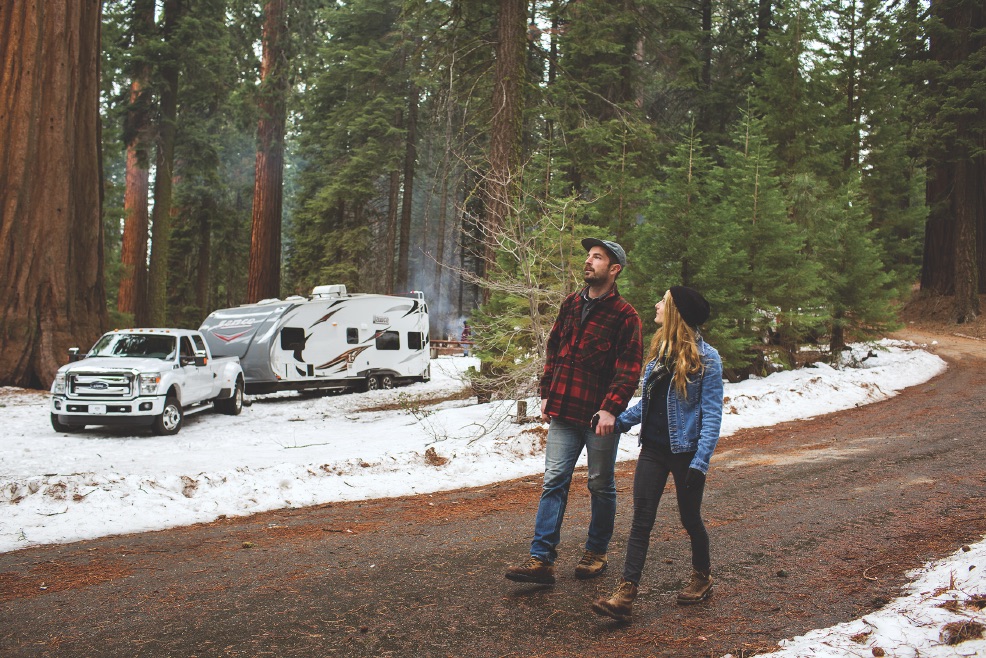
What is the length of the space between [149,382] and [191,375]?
1326 mm

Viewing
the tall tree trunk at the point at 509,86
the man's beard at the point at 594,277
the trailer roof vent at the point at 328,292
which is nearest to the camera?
the man's beard at the point at 594,277

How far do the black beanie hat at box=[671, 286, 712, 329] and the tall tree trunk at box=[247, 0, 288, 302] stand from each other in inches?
754

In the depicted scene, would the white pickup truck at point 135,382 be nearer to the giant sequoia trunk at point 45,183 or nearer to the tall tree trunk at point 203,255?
the giant sequoia trunk at point 45,183

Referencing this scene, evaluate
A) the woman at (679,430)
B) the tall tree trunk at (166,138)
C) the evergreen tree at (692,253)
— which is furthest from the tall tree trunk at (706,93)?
the woman at (679,430)

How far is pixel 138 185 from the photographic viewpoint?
2500 centimetres

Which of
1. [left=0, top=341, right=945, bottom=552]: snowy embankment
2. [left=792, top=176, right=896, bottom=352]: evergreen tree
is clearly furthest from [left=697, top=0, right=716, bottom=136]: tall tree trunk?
[left=0, top=341, right=945, bottom=552]: snowy embankment

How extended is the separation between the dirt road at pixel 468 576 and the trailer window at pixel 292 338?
444 inches

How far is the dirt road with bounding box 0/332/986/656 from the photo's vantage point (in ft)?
11.7

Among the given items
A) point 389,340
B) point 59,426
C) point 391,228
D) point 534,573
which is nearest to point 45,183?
point 59,426

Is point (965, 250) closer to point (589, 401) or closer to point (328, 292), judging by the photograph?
point (328, 292)

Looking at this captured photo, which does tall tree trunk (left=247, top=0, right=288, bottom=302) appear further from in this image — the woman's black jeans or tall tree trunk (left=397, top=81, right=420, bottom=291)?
the woman's black jeans

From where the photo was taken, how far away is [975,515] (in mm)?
5668

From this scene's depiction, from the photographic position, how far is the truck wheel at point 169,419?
37.8ft

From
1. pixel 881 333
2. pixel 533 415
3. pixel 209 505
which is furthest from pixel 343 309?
pixel 881 333
